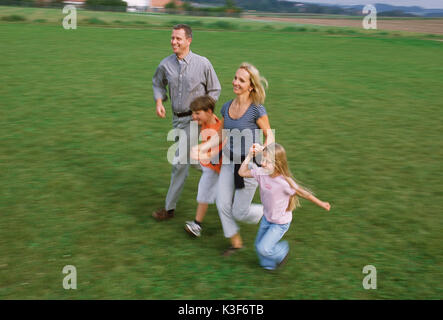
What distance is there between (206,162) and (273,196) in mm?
916

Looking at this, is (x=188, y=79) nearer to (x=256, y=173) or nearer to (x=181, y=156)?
(x=181, y=156)

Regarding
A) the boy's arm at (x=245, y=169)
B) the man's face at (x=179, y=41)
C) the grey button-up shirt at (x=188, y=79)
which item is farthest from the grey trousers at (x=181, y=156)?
the boy's arm at (x=245, y=169)

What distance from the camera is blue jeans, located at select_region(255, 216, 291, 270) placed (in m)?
4.18

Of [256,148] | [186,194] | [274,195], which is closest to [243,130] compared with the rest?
[256,148]

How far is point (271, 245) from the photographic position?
4180mm

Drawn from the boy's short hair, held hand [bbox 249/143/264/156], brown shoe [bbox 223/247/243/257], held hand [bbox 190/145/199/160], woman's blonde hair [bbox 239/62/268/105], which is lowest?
brown shoe [bbox 223/247/243/257]

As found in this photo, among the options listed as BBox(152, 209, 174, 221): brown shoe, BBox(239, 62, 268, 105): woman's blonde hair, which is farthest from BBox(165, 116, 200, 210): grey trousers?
BBox(239, 62, 268, 105): woman's blonde hair

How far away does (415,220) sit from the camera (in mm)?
5402

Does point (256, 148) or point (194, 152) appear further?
point (194, 152)

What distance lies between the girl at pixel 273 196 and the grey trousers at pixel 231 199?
23cm

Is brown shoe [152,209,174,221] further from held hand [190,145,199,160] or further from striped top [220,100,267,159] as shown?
striped top [220,100,267,159]

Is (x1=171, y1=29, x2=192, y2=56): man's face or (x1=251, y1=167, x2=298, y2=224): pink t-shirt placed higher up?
(x1=171, y1=29, x2=192, y2=56): man's face

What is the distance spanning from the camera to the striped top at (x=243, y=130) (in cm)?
431
